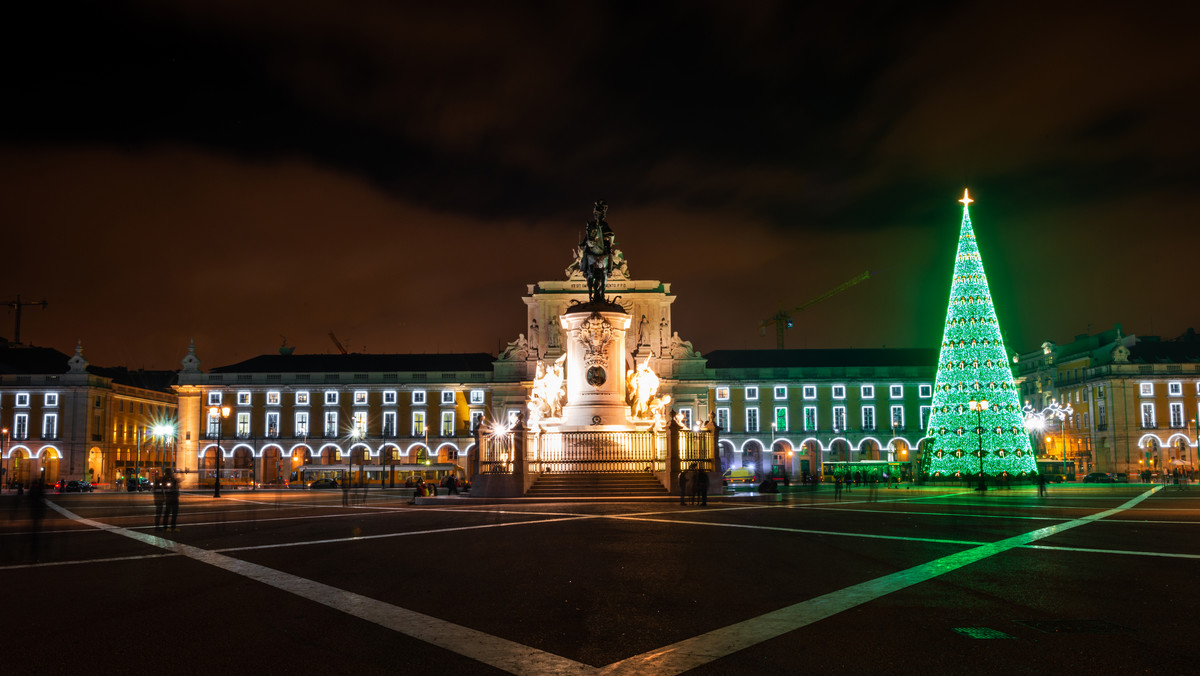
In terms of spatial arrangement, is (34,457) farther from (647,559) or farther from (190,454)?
(647,559)

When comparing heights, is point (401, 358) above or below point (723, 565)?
above

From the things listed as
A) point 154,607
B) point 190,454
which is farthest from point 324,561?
point 190,454

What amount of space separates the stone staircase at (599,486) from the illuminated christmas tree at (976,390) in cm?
2191

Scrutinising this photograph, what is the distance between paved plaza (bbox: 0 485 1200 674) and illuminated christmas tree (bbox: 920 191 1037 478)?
2779 centimetres

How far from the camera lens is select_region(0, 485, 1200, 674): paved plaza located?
340 inches

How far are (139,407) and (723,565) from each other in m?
106

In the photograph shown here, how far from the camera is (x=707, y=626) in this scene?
9984 millimetres

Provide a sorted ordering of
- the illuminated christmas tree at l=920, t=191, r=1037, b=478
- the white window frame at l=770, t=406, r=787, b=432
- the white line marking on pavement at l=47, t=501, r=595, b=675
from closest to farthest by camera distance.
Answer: the white line marking on pavement at l=47, t=501, r=595, b=675 → the illuminated christmas tree at l=920, t=191, r=1037, b=478 → the white window frame at l=770, t=406, r=787, b=432

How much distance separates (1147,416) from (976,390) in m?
48.0

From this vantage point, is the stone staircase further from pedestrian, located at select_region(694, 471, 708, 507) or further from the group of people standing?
pedestrian, located at select_region(694, 471, 708, 507)

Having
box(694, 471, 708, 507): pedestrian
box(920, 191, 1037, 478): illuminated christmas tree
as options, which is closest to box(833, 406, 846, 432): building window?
box(920, 191, 1037, 478): illuminated christmas tree

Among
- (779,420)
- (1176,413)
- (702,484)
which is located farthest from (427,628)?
(779,420)

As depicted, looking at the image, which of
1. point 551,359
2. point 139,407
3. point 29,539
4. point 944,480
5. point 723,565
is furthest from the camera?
point 139,407

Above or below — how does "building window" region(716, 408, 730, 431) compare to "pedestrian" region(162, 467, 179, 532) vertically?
above
